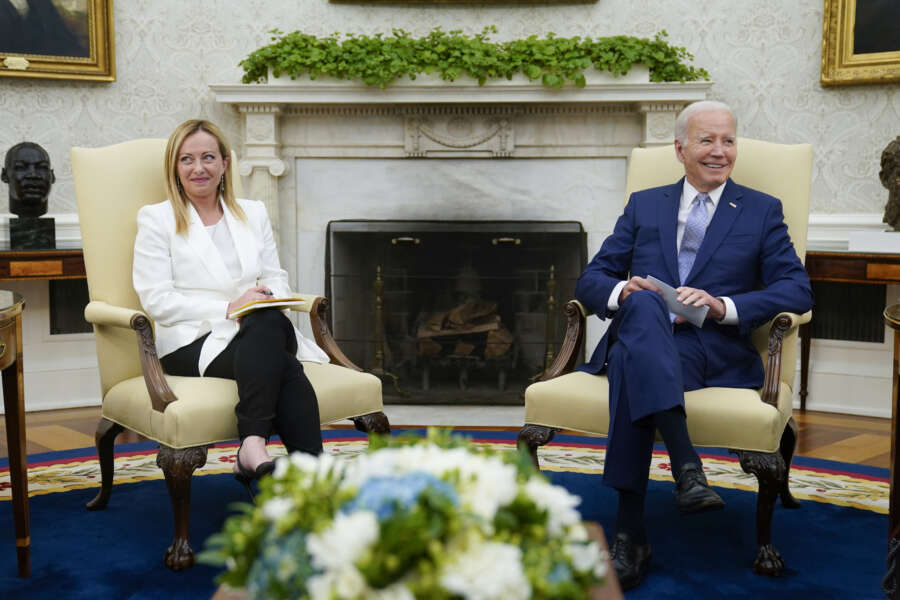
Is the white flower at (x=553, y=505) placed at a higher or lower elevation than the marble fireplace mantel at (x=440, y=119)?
lower

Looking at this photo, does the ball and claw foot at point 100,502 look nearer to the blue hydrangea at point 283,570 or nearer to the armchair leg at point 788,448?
the blue hydrangea at point 283,570

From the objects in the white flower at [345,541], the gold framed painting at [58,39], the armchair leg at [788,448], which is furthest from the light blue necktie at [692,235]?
the gold framed painting at [58,39]

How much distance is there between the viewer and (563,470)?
321 centimetres

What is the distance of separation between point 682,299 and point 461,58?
2.17 meters

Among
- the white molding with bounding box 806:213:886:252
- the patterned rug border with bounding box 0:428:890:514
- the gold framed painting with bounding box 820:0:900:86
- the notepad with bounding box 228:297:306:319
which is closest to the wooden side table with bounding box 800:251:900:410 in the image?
the white molding with bounding box 806:213:886:252

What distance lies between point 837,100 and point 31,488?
13.4 feet

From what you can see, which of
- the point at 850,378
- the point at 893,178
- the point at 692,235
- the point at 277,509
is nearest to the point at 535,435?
the point at 692,235

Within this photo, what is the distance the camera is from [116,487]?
3010 millimetres

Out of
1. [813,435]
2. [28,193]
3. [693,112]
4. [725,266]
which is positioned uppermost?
[693,112]

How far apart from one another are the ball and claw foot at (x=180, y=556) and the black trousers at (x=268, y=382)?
34 centimetres

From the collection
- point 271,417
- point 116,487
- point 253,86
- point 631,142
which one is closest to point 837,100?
point 631,142

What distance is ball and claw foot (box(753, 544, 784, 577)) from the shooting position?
227 centimetres

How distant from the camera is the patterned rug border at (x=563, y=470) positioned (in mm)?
2980

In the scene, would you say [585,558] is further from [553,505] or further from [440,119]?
[440,119]
